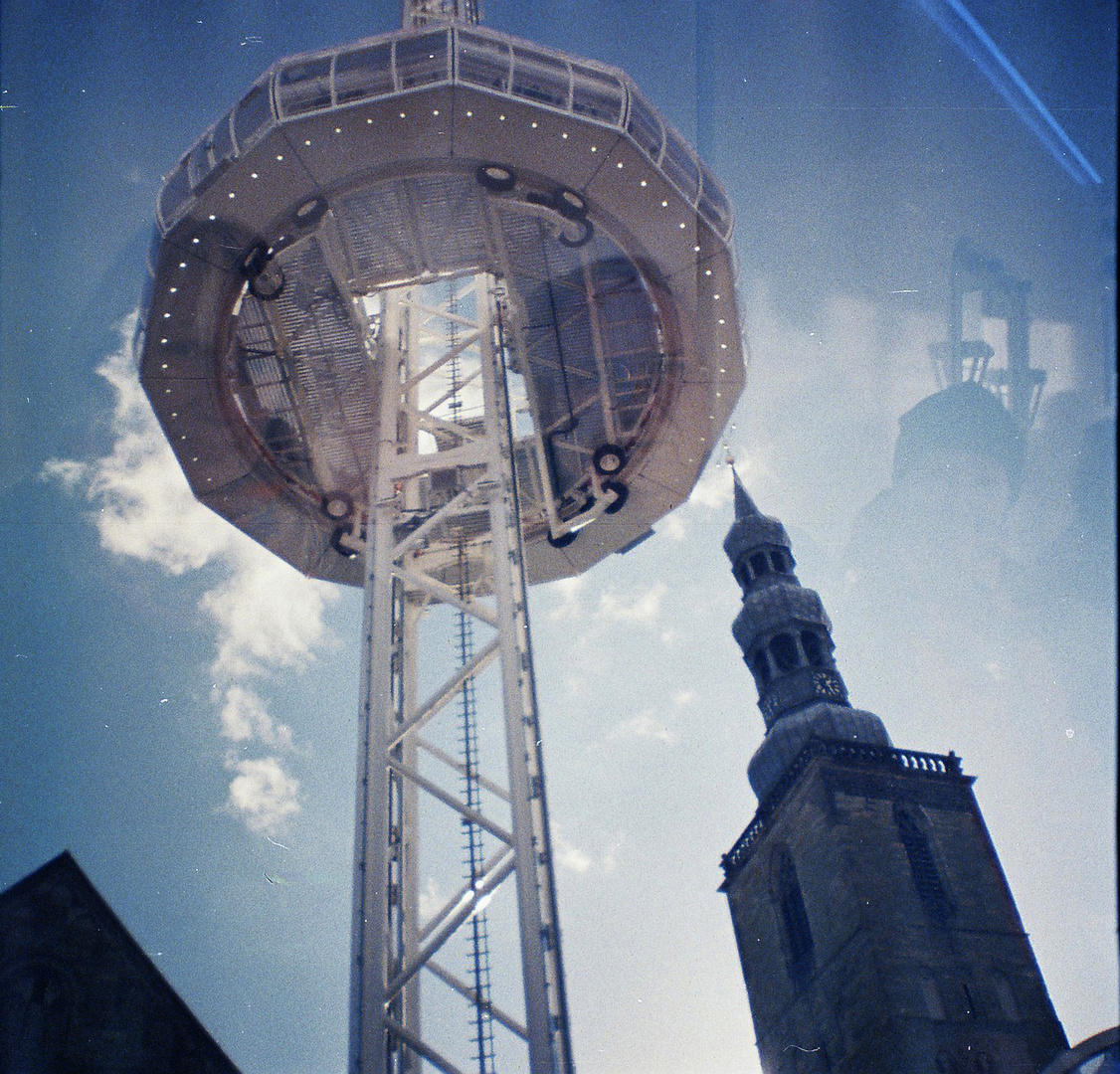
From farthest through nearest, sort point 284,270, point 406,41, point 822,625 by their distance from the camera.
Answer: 1. point 822,625
2. point 284,270
3. point 406,41

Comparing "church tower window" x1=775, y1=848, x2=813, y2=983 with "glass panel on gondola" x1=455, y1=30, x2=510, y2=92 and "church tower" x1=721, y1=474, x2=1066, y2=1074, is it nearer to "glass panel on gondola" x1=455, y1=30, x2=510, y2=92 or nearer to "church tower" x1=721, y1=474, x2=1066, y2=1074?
"church tower" x1=721, y1=474, x2=1066, y2=1074

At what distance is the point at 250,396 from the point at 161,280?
9.20ft

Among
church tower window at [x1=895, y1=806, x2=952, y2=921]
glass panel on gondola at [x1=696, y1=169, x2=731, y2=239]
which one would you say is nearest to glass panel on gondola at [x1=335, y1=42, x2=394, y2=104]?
glass panel on gondola at [x1=696, y1=169, x2=731, y2=239]

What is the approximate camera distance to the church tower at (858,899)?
1312 inches

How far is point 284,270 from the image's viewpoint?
18.8m

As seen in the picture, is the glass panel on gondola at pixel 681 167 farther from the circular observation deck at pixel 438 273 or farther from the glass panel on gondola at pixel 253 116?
the glass panel on gondola at pixel 253 116

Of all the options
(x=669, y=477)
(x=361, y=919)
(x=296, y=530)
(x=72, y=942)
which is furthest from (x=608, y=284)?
(x=72, y=942)

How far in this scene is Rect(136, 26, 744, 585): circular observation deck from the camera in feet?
52.2

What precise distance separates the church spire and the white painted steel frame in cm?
2538

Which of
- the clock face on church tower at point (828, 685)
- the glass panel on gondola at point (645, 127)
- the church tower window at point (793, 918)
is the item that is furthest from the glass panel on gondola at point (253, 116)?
the clock face on church tower at point (828, 685)

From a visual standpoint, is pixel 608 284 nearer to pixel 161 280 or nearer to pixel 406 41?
pixel 406 41

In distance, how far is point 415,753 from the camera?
Result: 55.7ft

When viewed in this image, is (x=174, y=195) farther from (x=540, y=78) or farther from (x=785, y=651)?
(x=785, y=651)

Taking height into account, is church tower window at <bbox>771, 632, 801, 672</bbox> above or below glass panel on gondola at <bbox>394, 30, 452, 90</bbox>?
above
